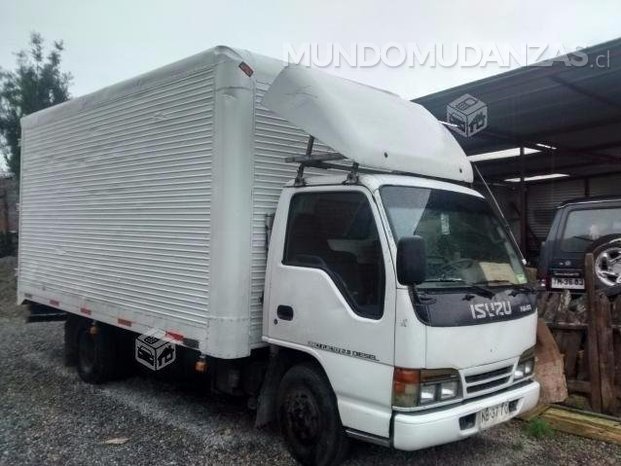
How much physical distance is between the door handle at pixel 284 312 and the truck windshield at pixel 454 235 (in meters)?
1.02

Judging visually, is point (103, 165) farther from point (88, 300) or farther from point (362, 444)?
point (362, 444)

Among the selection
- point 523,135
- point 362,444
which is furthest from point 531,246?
point 362,444

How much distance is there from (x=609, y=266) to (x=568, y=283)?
66 centimetres

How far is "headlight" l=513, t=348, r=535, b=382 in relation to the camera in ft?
13.4

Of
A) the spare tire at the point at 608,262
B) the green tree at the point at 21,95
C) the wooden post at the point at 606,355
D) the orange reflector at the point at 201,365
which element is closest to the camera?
the orange reflector at the point at 201,365

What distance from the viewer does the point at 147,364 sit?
578 cm

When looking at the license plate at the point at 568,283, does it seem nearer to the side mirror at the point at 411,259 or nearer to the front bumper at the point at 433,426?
the front bumper at the point at 433,426

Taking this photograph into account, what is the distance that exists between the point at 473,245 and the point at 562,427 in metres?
1.94

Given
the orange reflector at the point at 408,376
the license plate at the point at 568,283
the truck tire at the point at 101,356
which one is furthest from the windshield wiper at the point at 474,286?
the truck tire at the point at 101,356

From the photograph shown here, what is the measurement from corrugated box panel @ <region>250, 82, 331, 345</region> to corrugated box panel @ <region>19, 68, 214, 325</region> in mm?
379

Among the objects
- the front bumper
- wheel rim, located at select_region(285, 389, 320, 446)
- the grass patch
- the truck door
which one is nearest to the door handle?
the truck door

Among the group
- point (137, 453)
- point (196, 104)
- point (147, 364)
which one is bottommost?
point (137, 453)

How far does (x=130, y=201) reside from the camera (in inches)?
212

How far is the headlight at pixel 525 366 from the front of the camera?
408 centimetres
